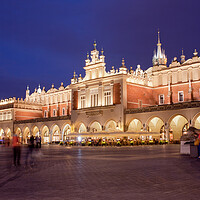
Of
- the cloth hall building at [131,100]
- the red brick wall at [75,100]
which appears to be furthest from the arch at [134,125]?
the red brick wall at [75,100]

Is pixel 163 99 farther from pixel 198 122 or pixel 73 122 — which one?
pixel 73 122

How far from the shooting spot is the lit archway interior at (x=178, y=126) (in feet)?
166

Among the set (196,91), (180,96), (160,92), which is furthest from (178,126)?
(160,92)

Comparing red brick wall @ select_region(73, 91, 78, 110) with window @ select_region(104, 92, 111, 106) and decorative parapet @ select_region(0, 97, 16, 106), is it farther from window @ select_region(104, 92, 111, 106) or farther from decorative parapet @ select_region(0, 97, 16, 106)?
decorative parapet @ select_region(0, 97, 16, 106)

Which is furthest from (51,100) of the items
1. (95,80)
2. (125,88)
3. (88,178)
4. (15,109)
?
(88,178)

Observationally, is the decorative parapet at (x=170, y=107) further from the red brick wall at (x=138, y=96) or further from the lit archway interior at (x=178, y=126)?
the lit archway interior at (x=178, y=126)

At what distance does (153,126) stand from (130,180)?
45.0 metres

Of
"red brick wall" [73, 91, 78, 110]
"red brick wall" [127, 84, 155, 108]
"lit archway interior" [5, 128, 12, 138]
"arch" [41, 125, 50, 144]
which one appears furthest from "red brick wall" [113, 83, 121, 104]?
"lit archway interior" [5, 128, 12, 138]

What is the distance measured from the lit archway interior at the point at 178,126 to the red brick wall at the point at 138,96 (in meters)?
7.60

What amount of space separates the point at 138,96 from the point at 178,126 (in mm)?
9255

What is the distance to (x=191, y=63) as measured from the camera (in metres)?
52.3

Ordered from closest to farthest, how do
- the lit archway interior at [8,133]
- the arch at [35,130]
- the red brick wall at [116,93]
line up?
the red brick wall at [116,93]
the arch at [35,130]
the lit archway interior at [8,133]

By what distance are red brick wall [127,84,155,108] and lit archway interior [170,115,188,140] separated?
7.60m

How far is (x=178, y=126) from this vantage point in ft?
168
